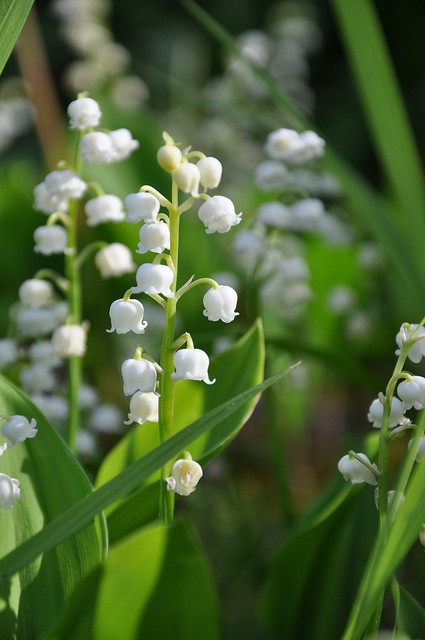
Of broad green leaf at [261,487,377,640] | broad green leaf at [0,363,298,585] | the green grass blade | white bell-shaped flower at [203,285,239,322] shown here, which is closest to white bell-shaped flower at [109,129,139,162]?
white bell-shaped flower at [203,285,239,322]

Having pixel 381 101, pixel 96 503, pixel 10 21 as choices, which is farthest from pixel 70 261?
pixel 381 101

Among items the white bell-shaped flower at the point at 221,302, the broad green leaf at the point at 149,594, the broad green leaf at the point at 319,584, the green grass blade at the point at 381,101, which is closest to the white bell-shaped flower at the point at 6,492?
the broad green leaf at the point at 149,594

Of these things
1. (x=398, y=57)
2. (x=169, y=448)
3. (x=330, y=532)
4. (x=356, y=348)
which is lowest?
(x=398, y=57)

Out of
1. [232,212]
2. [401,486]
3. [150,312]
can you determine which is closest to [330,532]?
[401,486]

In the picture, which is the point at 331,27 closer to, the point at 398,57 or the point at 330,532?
the point at 398,57

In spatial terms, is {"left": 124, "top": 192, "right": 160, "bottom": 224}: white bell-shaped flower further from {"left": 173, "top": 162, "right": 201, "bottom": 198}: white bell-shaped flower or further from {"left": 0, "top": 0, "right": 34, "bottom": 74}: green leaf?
{"left": 0, "top": 0, "right": 34, "bottom": 74}: green leaf

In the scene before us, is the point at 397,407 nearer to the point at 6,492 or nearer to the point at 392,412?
the point at 392,412

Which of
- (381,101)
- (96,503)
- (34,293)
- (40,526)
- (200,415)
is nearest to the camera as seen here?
(96,503)
